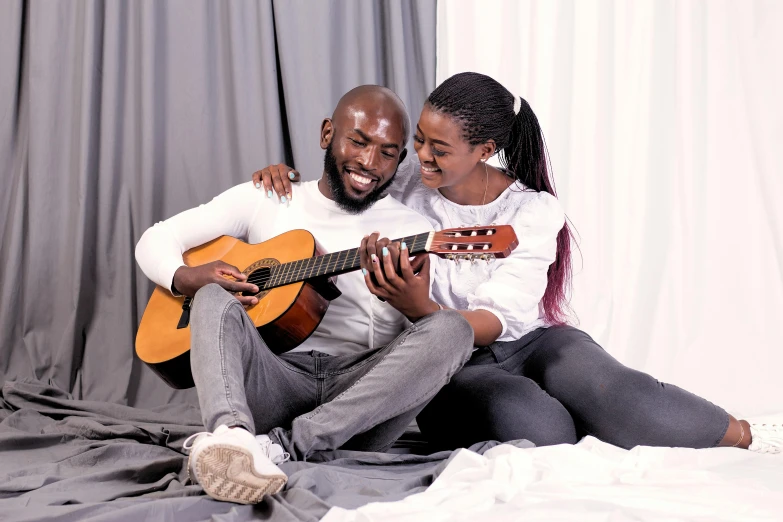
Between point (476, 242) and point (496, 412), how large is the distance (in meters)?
0.49

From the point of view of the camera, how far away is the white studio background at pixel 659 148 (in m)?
3.04

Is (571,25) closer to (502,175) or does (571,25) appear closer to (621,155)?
(621,155)

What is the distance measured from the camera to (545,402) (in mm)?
2000

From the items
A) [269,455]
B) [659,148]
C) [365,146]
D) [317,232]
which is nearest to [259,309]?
[317,232]

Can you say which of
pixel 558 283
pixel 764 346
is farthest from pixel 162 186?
pixel 764 346

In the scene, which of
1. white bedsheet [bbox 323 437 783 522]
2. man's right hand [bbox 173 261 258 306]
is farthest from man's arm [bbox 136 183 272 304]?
white bedsheet [bbox 323 437 783 522]

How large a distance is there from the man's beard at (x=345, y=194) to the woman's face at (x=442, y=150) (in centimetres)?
12

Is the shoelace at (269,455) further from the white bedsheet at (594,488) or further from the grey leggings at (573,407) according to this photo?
the grey leggings at (573,407)

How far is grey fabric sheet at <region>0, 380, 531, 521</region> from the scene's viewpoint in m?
1.46

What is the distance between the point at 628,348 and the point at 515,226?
1087mm

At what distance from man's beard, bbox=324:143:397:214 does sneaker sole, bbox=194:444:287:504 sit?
0.96m

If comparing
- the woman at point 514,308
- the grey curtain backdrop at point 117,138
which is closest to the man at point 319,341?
the woman at point 514,308

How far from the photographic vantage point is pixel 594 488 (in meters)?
1.60

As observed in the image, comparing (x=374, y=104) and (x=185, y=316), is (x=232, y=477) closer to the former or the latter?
(x=185, y=316)
